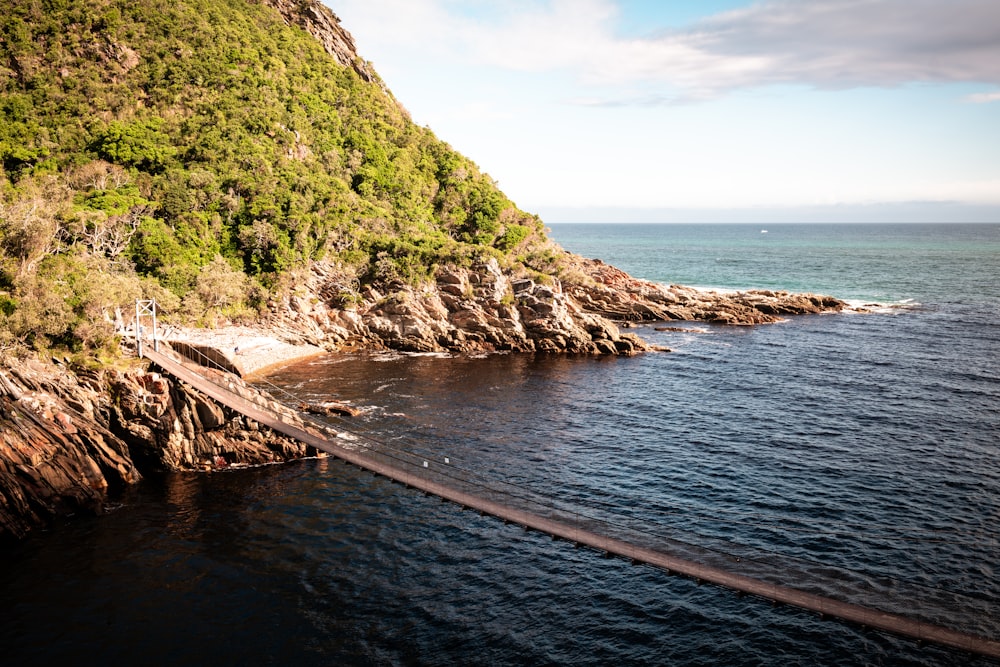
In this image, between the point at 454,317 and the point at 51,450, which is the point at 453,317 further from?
the point at 51,450

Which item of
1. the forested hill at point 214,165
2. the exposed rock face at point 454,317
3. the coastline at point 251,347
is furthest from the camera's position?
the exposed rock face at point 454,317

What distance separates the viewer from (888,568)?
94.7ft

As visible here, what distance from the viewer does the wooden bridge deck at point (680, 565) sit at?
64.6 ft

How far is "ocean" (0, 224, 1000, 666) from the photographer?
80.2 ft

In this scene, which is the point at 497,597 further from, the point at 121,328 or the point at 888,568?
the point at 121,328

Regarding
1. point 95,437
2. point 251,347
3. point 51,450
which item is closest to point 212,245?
point 251,347

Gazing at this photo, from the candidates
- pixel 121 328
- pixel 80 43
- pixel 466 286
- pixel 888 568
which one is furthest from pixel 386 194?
pixel 888 568

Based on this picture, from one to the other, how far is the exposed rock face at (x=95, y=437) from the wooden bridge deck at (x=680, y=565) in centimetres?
741

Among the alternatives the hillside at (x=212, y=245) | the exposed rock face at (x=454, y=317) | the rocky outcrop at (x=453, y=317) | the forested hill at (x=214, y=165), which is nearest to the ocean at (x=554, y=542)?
the hillside at (x=212, y=245)

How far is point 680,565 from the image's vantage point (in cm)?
2356

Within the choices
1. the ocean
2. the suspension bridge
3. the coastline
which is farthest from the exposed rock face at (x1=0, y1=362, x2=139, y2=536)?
the coastline

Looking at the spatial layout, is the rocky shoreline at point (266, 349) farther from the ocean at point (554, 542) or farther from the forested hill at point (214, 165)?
the forested hill at point (214, 165)

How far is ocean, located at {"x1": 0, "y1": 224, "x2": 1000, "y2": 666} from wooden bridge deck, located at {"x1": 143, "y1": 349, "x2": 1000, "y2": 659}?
5.00 ft

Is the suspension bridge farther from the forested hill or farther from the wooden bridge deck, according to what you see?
the forested hill
